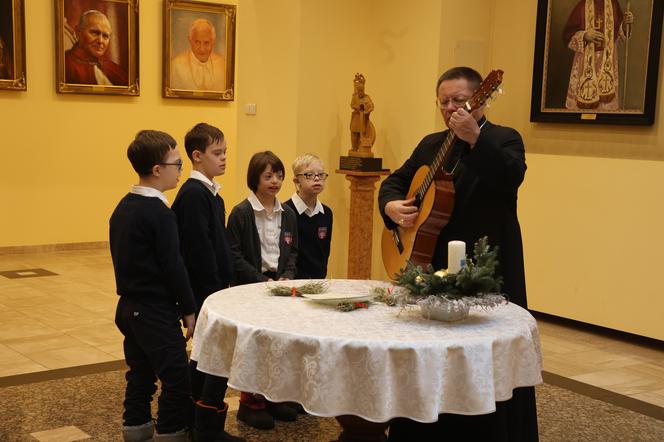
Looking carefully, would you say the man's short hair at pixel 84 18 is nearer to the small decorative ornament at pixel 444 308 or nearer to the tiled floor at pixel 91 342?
the tiled floor at pixel 91 342

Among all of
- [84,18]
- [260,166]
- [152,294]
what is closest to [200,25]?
[84,18]

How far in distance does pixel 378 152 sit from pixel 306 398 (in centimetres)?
496

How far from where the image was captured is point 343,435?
3.23 meters

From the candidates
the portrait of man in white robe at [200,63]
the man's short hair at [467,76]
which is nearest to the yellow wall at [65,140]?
the portrait of man in white robe at [200,63]

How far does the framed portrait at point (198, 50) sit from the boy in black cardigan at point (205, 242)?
6608 mm

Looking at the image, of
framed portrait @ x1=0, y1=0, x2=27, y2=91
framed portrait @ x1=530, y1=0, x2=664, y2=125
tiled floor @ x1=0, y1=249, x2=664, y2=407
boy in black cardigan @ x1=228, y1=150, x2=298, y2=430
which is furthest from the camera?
framed portrait @ x1=0, y1=0, x2=27, y2=91

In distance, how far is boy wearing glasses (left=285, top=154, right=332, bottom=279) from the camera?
4.62 meters

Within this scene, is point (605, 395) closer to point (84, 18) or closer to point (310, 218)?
point (310, 218)

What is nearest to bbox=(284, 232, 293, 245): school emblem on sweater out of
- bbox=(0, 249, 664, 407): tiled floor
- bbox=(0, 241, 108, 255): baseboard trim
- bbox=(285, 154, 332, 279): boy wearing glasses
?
bbox=(285, 154, 332, 279): boy wearing glasses

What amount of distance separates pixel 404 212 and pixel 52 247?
23.8 ft

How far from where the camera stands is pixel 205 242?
3803mm

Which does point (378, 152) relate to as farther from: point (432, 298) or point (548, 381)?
point (432, 298)

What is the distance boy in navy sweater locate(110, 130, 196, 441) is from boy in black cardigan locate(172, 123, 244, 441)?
0.37 feet

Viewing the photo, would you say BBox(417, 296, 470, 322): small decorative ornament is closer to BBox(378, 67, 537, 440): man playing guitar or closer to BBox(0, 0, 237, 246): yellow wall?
BBox(378, 67, 537, 440): man playing guitar
